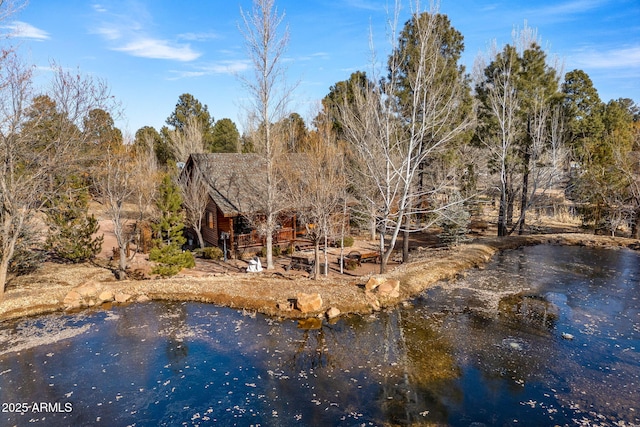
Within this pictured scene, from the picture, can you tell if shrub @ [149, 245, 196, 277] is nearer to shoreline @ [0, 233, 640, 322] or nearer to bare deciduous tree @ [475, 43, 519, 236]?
shoreline @ [0, 233, 640, 322]

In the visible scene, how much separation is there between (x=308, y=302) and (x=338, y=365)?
3489 millimetres

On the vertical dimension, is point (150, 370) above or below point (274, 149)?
below

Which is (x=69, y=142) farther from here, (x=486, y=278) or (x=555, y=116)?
(x=555, y=116)

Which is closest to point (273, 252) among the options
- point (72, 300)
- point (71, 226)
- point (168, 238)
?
point (168, 238)

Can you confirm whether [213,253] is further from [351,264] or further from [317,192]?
[317,192]

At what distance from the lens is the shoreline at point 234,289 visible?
13.7m

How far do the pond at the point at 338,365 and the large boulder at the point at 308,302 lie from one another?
0.75 metres

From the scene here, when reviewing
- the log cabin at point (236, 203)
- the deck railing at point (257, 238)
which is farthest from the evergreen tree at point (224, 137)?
the deck railing at point (257, 238)

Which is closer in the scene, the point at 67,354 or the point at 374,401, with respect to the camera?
the point at 374,401

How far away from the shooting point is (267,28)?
17.7 meters

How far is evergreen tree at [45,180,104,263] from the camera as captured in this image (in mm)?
18047

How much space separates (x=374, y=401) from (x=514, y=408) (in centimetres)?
301

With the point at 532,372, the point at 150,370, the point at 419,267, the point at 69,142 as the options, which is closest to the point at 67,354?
the point at 150,370

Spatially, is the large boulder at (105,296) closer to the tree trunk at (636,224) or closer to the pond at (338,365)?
the pond at (338,365)
